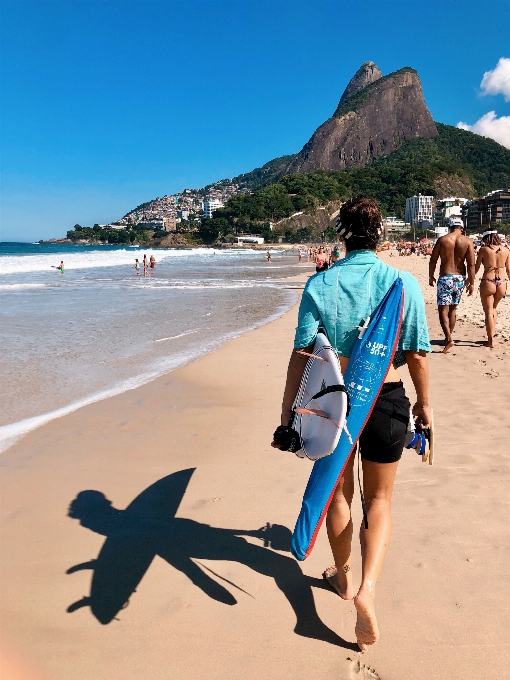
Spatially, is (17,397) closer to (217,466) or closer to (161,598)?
(217,466)

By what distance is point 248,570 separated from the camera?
2486 mm

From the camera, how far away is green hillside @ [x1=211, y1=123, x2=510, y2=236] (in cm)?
13300

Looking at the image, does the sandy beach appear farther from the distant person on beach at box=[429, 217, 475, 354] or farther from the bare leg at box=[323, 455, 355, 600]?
the distant person on beach at box=[429, 217, 475, 354]

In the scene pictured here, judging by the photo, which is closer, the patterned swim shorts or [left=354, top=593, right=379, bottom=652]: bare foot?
[left=354, top=593, right=379, bottom=652]: bare foot

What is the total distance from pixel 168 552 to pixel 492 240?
247 inches

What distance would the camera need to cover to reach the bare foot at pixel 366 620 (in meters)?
1.82

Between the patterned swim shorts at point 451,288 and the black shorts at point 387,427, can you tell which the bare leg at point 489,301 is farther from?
the black shorts at point 387,427

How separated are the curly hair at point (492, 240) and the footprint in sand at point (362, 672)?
6.34 meters

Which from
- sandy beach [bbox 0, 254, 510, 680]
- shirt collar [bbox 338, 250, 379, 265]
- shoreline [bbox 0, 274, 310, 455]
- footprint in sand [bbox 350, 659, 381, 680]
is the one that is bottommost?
footprint in sand [bbox 350, 659, 381, 680]

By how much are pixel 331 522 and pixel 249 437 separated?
7.04 feet

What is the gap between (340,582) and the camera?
223cm

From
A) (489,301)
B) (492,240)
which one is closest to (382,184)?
(492,240)

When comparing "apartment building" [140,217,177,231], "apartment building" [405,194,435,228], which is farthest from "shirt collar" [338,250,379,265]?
"apartment building" [140,217,177,231]

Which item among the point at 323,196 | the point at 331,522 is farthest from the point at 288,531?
the point at 323,196
